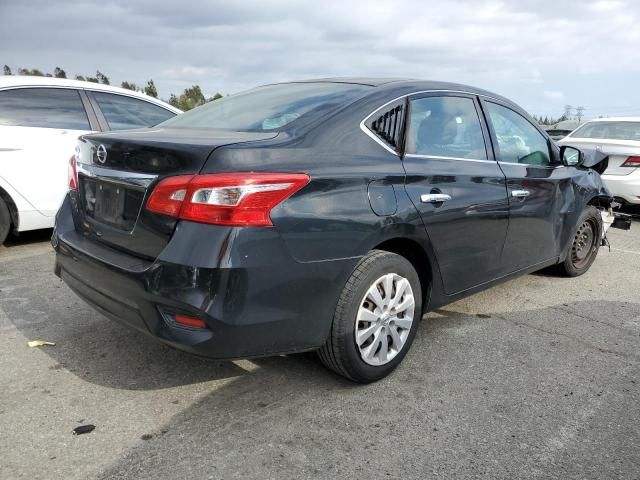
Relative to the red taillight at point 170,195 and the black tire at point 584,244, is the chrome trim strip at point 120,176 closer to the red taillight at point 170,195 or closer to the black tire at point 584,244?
the red taillight at point 170,195

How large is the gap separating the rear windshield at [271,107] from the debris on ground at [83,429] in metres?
1.56

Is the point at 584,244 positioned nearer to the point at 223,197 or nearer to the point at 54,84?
the point at 223,197

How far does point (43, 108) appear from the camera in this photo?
17.1ft

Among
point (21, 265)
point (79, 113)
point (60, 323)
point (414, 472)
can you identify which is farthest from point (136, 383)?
point (79, 113)

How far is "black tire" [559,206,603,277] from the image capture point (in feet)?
15.7

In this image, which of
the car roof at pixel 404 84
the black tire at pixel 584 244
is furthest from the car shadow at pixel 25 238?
the black tire at pixel 584 244

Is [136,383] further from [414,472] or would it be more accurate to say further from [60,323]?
[414,472]

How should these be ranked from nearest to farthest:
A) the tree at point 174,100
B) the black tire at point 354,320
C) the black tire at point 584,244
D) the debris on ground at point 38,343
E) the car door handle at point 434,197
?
the black tire at point 354,320 < the car door handle at point 434,197 < the debris on ground at point 38,343 < the black tire at point 584,244 < the tree at point 174,100

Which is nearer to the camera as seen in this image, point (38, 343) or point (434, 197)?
point (434, 197)

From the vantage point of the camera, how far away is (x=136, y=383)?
2.82 metres

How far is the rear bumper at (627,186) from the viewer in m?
7.36

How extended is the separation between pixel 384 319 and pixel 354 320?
234mm

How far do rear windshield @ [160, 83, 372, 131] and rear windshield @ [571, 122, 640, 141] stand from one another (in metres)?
6.53

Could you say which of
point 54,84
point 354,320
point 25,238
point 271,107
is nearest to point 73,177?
point 271,107
